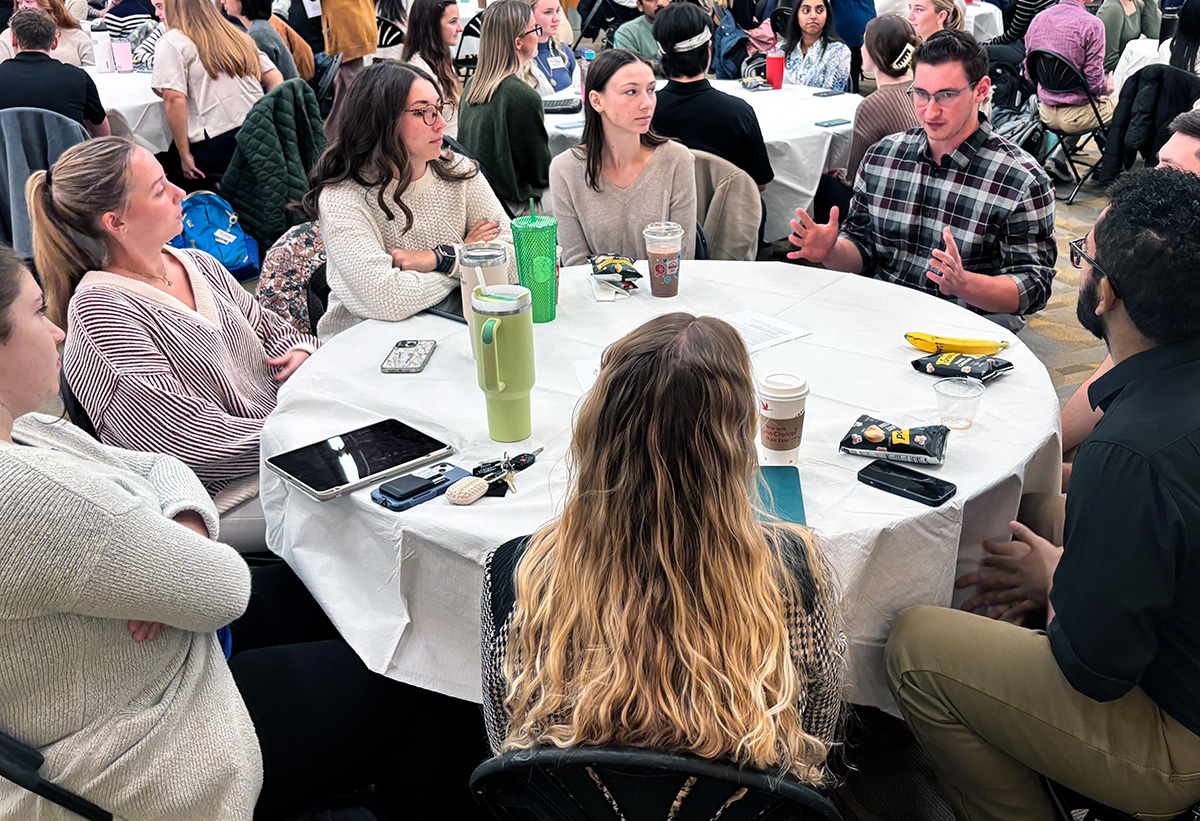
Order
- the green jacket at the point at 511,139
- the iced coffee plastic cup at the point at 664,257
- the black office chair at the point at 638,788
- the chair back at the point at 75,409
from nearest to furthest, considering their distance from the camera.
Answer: the black office chair at the point at 638,788
the chair back at the point at 75,409
the iced coffee plastic cup at the point at 664,257
the green jacket at the point at 511,139

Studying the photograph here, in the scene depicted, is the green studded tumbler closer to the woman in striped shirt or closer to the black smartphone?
the woman in striped shirt

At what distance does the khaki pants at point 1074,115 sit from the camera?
5.57 metres

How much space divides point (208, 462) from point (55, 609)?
82 centimetres

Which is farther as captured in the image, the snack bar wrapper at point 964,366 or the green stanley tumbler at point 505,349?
the snack bar wrapper at point 964,366

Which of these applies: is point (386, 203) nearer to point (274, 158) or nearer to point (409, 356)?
point (409, 356)

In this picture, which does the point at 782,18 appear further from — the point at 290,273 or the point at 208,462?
the point at 208,462

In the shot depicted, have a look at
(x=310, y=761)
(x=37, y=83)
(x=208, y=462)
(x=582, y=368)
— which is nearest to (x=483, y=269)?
(x=582, y=368)

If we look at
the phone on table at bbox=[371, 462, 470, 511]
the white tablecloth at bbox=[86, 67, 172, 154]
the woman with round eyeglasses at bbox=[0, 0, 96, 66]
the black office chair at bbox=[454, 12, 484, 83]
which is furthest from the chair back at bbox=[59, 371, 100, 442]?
the woman with round eyeglasses at bbox=[0, 0, 96, 66]

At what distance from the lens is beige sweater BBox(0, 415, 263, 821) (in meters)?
1.15

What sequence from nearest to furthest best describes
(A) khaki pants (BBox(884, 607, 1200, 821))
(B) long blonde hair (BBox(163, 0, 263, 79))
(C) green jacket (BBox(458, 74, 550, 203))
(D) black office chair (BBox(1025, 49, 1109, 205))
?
(A) khaki pants (BBox(884, 607, 1200, 821)) → (C) green jacket (BBox(458, 74, 550, 203)) → (B) long blonde hair (BBox(163, 0, 263, 79)) → (D) black office chair (BBox(1025, 49, 1109, 205))

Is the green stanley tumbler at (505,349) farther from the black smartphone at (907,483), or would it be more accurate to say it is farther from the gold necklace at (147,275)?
the gold necklace at (147,275)

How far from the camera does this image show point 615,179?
2990 mm

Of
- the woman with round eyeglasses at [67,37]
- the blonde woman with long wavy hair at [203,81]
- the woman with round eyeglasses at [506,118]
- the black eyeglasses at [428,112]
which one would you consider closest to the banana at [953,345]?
the black eyeglasses at [428,112]

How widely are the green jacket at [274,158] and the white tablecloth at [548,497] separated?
2.57 metres
